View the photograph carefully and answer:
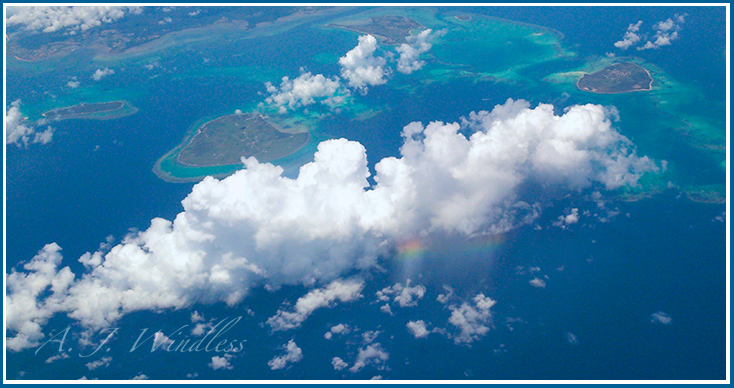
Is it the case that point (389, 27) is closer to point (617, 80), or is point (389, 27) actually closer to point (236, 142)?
point (617, 80)

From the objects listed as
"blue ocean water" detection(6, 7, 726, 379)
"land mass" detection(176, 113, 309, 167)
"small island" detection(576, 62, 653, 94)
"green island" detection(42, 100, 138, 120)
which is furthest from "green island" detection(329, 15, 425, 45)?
"green island" detection(42, 100, 138, 120)

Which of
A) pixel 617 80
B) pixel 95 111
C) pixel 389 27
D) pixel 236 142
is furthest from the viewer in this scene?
pixel 389 27

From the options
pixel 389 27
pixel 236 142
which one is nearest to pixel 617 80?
pixel 389 27

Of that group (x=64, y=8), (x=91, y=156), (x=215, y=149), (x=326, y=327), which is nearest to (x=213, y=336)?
(x=326, y=327)

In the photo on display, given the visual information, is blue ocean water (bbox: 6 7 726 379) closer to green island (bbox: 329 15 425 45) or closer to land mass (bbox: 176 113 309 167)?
land mass (bbox: 176 113 309 167)

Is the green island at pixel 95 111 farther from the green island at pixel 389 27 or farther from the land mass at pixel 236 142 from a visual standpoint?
the green island at pixel 389 27

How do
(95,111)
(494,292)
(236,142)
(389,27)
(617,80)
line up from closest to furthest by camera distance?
(494,292)
(236,142)
(95,111)
(617,80)
(389,27)

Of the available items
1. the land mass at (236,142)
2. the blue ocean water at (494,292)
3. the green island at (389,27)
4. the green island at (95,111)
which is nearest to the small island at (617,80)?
the blue ocean water at (494,292)
